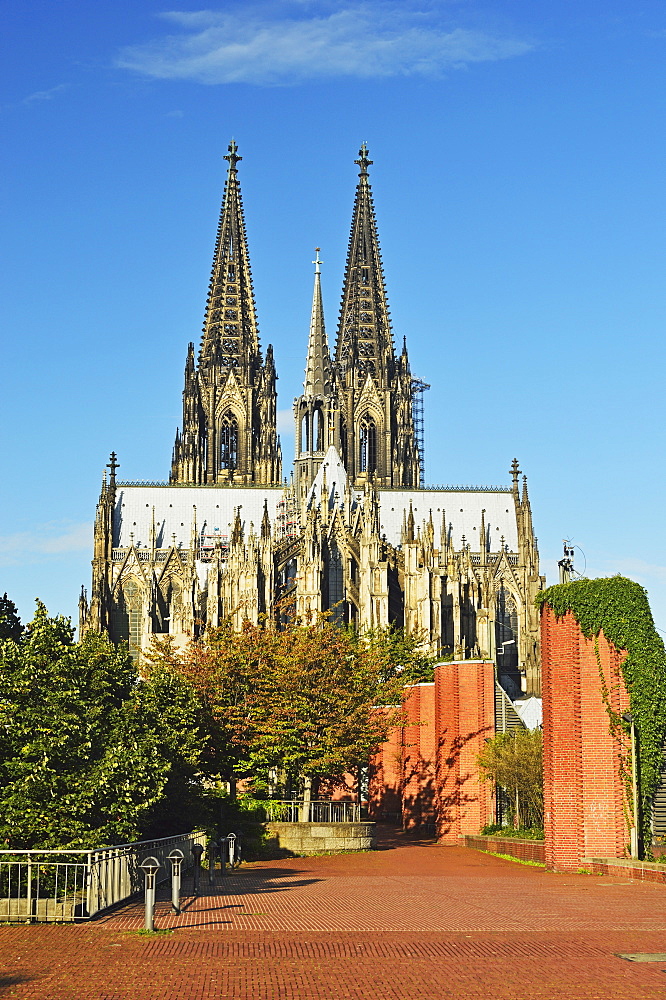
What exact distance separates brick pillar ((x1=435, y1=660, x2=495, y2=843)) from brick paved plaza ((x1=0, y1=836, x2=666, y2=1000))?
14.0 m

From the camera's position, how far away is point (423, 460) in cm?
12062

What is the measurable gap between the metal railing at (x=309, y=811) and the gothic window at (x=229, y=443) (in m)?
75.2

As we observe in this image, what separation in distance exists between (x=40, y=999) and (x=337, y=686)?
26.7 meters

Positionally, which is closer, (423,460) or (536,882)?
(536,882)

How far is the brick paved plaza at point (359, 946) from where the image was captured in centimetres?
1266

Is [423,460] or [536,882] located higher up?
[423,460]

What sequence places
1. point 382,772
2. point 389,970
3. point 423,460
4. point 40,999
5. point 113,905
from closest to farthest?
point 40,999 → point 389,970 → point 113,905 → point 382,772 → point 423,460

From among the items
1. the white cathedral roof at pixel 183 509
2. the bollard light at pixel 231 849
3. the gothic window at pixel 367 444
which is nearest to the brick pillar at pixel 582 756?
the bollard light at pixel 231 849

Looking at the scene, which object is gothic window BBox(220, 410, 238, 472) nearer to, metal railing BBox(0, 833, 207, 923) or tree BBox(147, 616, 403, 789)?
tree BBox(147, 616, 403, 789)

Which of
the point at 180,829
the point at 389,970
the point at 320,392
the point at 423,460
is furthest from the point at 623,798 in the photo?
the point at 423,460

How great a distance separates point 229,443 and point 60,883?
307 ft

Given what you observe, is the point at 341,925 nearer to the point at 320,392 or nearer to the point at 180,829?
the point at 180,829

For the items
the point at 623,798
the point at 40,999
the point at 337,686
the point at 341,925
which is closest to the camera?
the point at 40,999

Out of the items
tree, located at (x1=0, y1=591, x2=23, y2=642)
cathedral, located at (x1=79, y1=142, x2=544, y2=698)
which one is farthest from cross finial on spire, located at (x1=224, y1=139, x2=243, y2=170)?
tree, located at (x1=0, y1=591, x2=23, y2=642)
